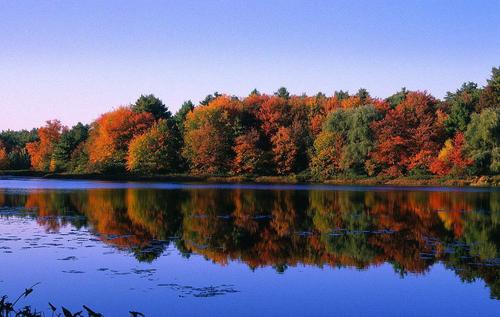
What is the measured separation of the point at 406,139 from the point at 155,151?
32.2 metres

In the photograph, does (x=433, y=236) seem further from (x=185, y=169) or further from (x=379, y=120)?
(x=185, y=169)

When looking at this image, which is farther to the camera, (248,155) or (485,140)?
(248,155)

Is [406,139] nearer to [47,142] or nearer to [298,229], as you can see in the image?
[298,229]

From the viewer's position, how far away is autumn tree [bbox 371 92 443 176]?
66.2 m

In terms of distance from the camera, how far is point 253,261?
16.8 m

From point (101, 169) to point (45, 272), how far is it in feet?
228

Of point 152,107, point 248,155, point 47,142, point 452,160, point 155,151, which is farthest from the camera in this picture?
point 47,142

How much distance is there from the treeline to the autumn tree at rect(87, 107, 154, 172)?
5.6 inches

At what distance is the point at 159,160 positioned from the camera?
78.9 metres

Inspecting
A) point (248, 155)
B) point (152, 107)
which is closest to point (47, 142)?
point (152, 107)

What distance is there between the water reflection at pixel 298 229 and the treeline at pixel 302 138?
27.3 metres

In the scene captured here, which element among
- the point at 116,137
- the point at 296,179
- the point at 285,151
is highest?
the point at 116,137

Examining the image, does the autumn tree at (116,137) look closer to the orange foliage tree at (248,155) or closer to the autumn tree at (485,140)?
the orange foliage tree at (248,155)

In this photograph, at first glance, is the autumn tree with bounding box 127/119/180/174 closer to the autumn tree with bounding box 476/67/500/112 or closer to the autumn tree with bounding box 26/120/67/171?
the autumn tree with bounding box 26/120/67/171
